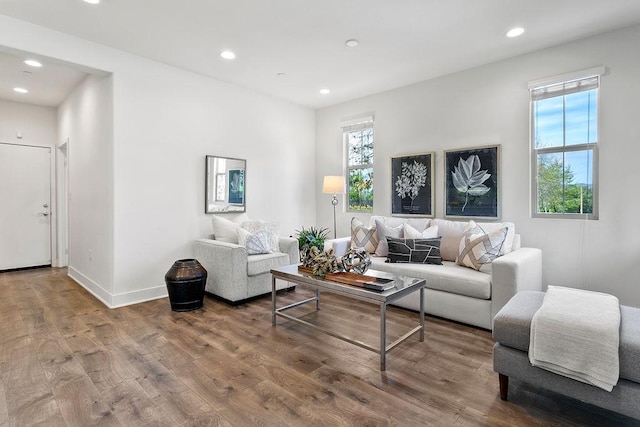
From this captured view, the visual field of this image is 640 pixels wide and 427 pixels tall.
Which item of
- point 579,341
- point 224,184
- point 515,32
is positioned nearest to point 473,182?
point 515,32

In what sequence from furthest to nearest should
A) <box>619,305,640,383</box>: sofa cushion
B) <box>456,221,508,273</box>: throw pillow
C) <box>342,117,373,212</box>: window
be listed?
1. <box>342,117,373,212</box>: window
2. <box>456,221,508,273</box>: throw pillow
3. <box>619,305,640,383</box>: sofa cushion

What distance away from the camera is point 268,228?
13.5 ft

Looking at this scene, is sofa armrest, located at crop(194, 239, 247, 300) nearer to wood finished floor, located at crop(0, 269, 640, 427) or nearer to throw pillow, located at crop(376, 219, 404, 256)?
wood finished floor, located at crop(0, 269, 640, 427)

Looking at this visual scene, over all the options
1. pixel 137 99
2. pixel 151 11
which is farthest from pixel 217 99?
pixel 151 11

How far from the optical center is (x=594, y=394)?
5.24 feet

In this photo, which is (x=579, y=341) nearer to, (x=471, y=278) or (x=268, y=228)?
(x=471, y=278)

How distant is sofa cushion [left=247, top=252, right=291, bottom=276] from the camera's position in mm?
3634

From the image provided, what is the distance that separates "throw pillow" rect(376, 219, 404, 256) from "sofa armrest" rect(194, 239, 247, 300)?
155cm

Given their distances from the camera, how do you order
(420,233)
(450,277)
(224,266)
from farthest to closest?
1. (420,233)
2. (224,266)
3. (450,277)

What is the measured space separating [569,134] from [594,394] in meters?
2.68

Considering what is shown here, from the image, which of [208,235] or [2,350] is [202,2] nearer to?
[208,235]

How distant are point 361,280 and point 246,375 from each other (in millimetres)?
1028

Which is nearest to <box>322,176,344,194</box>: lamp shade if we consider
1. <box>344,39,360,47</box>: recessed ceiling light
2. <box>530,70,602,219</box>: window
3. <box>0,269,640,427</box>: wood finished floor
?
<box>344,39,360,47</box>: recessed ceiling light

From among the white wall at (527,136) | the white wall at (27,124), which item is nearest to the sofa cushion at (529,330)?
the white wall at (527,136)
